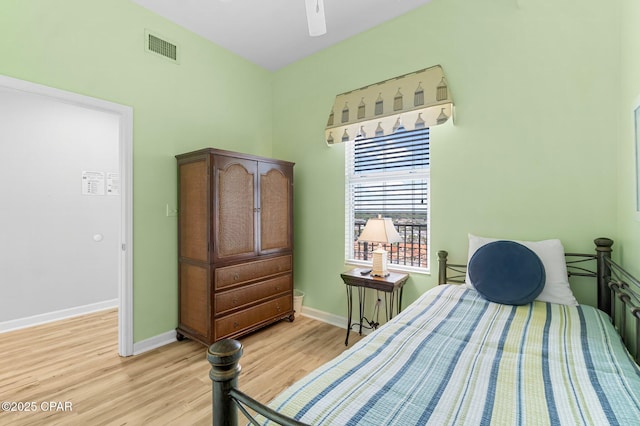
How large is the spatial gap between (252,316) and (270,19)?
9.53 ft

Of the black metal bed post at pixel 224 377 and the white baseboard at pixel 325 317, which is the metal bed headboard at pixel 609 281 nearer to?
the black metal bed post at pixel 224 377

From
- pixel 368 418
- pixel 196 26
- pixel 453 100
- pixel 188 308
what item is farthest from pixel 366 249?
pixel 196 26

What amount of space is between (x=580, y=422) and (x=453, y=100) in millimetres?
2323

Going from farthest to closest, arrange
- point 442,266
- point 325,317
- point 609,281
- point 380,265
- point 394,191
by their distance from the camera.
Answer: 1. point 325,317
2. point 394,191
3. point 380,265
4. point 442,266
5. point 609,281

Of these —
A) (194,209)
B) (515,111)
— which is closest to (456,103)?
(515,111)

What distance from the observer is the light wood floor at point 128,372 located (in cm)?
183

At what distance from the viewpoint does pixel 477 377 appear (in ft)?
3.53

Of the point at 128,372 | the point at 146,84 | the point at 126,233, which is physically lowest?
the point at 128,372

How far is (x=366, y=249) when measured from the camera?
124 inches

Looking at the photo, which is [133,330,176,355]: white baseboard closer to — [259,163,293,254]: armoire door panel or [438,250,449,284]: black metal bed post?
[259,163,293,254]: armoire door panel

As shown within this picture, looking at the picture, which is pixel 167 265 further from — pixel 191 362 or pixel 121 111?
pixel 121 111

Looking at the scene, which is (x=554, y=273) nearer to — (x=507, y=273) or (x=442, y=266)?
(x=507, y=273)

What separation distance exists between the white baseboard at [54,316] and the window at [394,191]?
3.27 metres

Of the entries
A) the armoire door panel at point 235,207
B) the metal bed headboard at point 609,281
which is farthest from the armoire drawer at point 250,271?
the metal bed headboard at point 609,281
